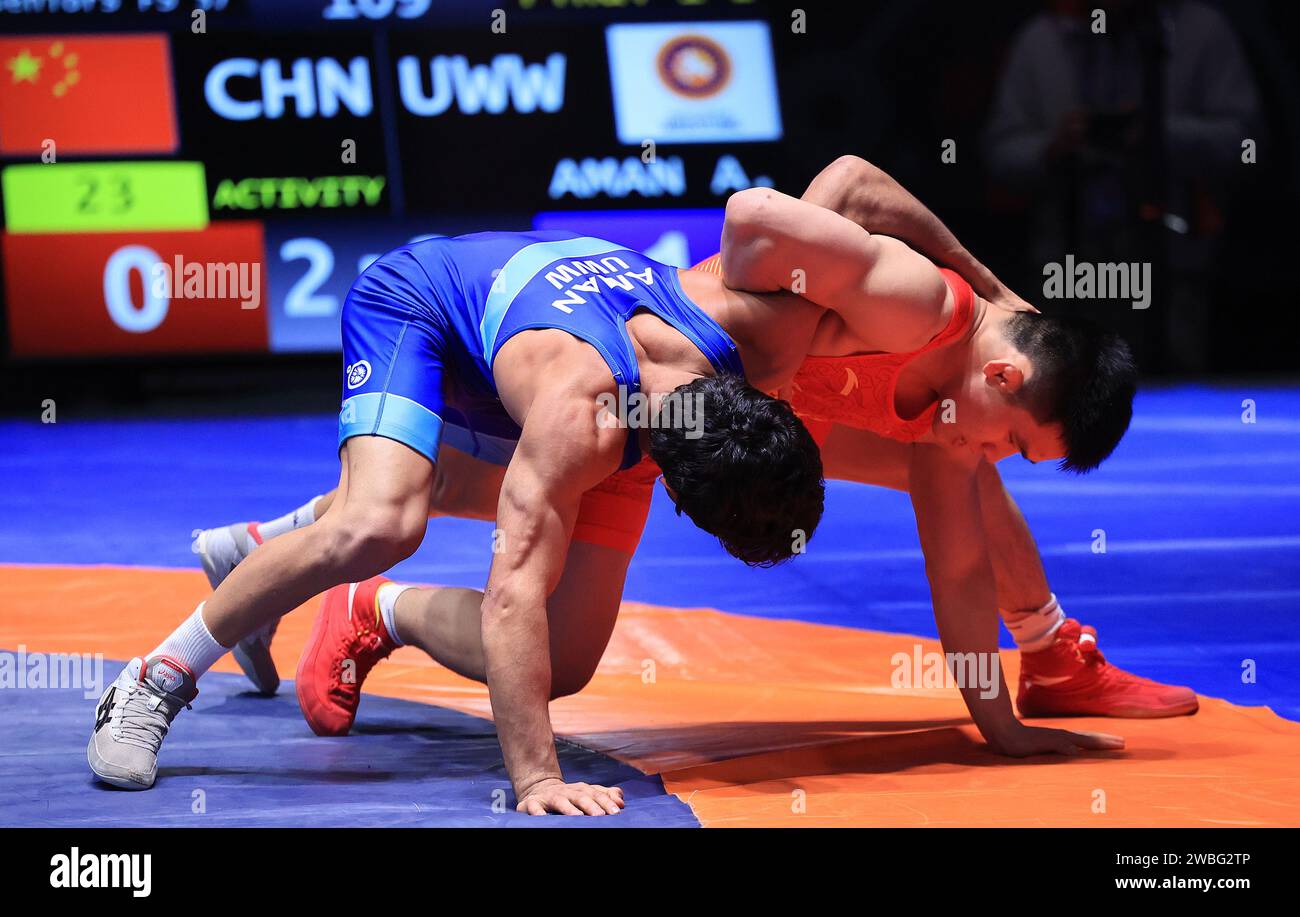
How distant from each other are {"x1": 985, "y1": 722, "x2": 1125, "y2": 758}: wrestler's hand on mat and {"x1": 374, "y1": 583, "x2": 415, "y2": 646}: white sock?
1042 mm

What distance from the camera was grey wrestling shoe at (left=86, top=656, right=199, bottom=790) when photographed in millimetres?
2518

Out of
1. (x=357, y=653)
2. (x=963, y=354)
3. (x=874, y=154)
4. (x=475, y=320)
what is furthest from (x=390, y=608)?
(x=874, y=154)

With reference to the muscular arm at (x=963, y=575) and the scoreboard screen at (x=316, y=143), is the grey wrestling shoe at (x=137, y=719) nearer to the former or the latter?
the muscular arm at (x=963, y=575)

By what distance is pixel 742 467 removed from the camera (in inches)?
94.2

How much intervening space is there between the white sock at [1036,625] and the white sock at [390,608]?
1126 mm

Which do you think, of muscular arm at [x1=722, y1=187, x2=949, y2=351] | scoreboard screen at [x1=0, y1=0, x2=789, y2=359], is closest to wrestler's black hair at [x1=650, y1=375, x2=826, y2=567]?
muscular arm at [x1=722, y1=187, x2=949, y2=351]

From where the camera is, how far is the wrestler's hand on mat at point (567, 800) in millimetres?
2316

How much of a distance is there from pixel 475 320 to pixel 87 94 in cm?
503

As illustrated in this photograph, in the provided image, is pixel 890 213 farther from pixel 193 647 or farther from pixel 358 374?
pixel 193 647

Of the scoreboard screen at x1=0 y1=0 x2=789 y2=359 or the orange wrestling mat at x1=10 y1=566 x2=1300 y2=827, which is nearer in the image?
the orange wrestling mat at x1=10 y1=566 x2=1300 y2=827
